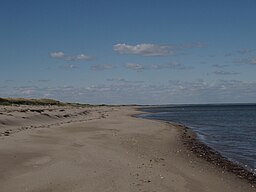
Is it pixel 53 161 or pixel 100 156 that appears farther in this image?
pixel 100 156

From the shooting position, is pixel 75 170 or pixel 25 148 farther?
pixel 25 148

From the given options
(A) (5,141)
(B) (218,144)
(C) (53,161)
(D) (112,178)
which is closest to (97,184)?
(D) (112,178)

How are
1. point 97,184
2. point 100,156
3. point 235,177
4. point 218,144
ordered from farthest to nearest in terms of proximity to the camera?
point 218,144, point 100,156, point 235,177, point 97,184

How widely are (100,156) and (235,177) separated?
5.93 metres

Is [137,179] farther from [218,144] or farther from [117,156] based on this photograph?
[218,144]

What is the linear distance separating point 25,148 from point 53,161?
335 cm

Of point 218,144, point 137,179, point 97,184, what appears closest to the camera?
point 97,184

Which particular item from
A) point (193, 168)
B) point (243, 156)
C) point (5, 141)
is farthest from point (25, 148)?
point (243, 156)

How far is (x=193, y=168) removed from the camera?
50.0 ft

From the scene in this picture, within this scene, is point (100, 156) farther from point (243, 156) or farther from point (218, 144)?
point (218, 144)

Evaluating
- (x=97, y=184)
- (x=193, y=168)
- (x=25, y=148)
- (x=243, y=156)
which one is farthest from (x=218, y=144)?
(x=97, y=184)

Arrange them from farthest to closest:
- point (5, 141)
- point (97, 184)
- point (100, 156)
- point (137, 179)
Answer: point (5, 141) < point (100, 156) < point (137, 179) < point (97, 184)

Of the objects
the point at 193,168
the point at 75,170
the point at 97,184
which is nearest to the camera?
the point at 97,184

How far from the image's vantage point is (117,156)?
16.6m
